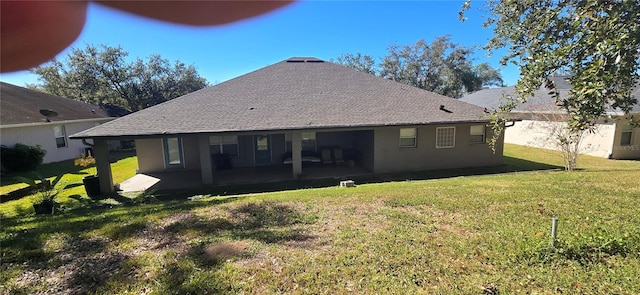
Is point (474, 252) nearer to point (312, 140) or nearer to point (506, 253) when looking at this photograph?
point (506, 253)

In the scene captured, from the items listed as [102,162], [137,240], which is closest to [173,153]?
[102,162]

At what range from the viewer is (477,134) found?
42.2 feet

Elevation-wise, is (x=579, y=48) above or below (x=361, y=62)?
below

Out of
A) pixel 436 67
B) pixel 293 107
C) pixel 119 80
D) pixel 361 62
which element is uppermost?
pixel 361 62

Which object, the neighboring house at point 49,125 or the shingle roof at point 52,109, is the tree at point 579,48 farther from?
the neighboring house at point 49,125

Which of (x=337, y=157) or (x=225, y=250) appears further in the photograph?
(x=337, y=157)

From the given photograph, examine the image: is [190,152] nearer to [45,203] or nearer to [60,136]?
[45,203]

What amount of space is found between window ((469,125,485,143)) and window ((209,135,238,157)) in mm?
10382

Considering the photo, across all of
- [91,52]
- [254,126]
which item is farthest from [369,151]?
[91,52]

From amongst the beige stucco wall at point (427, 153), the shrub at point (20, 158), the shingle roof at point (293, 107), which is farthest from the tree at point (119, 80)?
the beige stucco wall at point (427, 153)

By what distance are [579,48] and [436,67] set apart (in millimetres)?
35431

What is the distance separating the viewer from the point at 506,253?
388 cm

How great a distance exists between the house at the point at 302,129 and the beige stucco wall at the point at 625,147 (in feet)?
23.4

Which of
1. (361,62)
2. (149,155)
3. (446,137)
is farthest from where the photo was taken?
(361,62)
